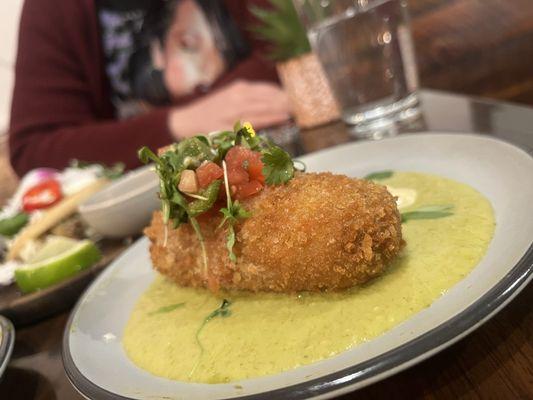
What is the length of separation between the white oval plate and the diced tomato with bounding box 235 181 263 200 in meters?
0.43

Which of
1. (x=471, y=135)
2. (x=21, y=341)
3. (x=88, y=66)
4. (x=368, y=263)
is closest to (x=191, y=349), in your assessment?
(x=368, y=263)

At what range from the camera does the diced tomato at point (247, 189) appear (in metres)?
1.21

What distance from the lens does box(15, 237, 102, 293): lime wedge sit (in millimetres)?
1593

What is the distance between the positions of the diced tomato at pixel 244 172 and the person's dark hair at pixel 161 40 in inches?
107

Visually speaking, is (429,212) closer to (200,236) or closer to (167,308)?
(200,236)

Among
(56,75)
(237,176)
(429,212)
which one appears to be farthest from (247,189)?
(56,75)

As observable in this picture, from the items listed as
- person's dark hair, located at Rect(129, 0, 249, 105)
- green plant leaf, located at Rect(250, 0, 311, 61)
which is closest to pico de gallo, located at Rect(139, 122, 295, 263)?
green plant leaf, located at Rect(250, 0, 311, 61)

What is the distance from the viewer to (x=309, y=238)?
1088 mm

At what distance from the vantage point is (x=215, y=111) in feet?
10.5

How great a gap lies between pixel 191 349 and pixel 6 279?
42.2 inches

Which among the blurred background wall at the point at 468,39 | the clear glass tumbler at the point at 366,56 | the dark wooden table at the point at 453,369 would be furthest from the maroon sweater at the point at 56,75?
the dark wooden table at the point at 453,369

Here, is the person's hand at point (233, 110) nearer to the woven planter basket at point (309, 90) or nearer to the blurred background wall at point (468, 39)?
the woven planter basket at point (309, 90)

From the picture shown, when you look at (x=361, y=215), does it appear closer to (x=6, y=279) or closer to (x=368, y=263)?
(x=368, y=263)

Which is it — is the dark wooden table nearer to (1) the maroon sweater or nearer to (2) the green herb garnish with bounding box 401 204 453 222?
(2) the green herb garnish with bounding box 401 204 453 222
